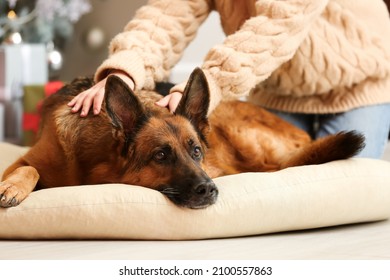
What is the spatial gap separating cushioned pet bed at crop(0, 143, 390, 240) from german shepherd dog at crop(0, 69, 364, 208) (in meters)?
0.06

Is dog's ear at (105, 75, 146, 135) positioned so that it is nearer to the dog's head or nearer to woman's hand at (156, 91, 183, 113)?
the dog's head

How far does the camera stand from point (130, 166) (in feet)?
6.53

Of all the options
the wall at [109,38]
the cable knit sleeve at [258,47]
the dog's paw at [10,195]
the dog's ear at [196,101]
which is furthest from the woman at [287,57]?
the wall at [109,38]

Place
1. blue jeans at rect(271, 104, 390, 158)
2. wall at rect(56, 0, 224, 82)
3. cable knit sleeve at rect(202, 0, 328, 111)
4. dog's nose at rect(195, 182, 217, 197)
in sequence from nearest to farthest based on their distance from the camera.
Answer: dog's nose at rect(195, 182, 217, 197) → cable knit sleeve at rect(202, 0, 328, 111) → blue jeans at rect(271, 104, 390, 158) → wall at rect(56, 0, 224, 82)

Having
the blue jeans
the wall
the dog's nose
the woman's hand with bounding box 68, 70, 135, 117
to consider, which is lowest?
the wall

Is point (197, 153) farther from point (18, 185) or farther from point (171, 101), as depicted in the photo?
point (18, 185)

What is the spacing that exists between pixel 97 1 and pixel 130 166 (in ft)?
12.6

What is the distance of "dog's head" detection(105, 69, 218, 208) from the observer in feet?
6.09

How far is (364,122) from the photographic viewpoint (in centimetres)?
282

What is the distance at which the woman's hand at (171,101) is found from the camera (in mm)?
2107

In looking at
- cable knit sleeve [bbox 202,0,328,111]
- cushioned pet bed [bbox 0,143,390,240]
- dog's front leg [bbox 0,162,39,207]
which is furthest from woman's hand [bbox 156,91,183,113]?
dog's front leg [bbox 0,162,39,207]

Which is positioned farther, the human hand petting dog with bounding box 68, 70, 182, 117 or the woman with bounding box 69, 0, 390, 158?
the woman with bounding box 69, 0, 390, 158

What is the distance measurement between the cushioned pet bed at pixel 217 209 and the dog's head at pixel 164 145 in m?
0.06
